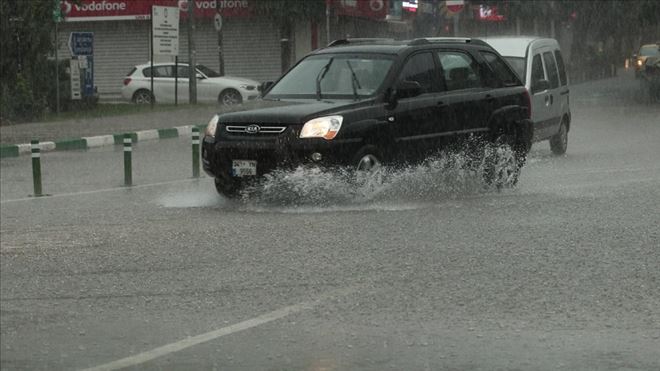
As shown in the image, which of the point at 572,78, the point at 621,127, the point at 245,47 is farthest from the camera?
the point at 572,78

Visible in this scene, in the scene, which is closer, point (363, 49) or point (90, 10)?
point (363, 49)

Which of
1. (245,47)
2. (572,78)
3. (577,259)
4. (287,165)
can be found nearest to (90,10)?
(245,47)

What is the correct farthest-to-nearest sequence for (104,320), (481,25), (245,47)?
(481,25)
(245,47)
(104,320)

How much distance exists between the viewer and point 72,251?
982cm

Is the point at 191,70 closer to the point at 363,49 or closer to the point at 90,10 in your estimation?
the point at 90,10

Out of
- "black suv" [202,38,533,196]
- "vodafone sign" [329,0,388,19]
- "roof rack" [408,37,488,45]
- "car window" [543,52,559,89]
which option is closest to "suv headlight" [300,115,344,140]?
"black suv" [202,38,533,196]

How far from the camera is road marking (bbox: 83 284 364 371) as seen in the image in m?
6.13

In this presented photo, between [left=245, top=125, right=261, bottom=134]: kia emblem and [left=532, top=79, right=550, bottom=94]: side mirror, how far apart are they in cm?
660

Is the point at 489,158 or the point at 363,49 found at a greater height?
the point at 363,49

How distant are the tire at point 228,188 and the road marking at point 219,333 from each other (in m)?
4.68

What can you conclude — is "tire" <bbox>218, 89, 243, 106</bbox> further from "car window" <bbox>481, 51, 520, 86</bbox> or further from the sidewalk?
"car window" <bbox>481, 51, 520, 86</bbox>

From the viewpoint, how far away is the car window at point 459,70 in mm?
13922

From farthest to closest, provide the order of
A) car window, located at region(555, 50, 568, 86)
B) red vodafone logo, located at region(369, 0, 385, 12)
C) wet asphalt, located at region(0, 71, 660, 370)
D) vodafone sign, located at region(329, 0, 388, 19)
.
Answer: red vodafone logo, located at region(369, 0, 385, 12) < vodafone sign, located at region(329, 0, 388, 19) < car window, located at region(555, 50, 568, 86) < wet asphalt, located at region(0, 71, 660, 370)

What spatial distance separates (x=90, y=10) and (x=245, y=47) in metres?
6.03
